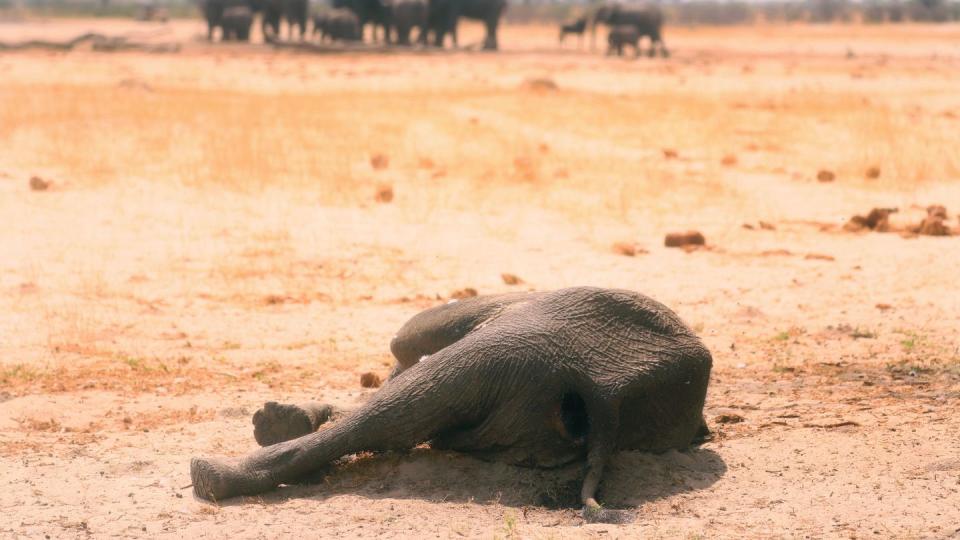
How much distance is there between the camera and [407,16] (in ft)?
136

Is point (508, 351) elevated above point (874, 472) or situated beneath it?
elevated above

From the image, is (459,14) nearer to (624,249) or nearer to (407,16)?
(407,16)

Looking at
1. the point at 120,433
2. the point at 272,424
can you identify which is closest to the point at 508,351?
the point at 272,424

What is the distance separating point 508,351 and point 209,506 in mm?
1253

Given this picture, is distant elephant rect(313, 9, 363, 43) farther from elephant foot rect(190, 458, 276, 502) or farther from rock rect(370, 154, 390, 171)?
elephant foot rect(190, 458, 276, 502)

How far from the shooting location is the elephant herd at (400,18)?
41250 millimetres

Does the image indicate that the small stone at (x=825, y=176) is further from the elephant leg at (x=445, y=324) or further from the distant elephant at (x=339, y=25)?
the distant elephant at (x=339, y=25)

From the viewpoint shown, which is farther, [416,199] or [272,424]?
[416,199]

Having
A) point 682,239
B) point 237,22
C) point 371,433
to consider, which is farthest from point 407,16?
point 371,433

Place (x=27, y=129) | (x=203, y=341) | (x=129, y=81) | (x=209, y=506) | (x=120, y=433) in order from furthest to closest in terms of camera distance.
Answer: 1. (x=129, y=81)
2. (x=27, y=129)
3. (x=203, y=341)
4. (x=120, y=433)
5. (x=209, y=506)

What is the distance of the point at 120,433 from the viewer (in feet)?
20.1

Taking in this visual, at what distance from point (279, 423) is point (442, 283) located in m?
4.07

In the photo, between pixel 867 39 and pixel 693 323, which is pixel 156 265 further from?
pixel 867 39

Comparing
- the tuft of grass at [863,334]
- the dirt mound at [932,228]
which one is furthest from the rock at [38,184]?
the tuft of grass at [863,334]
